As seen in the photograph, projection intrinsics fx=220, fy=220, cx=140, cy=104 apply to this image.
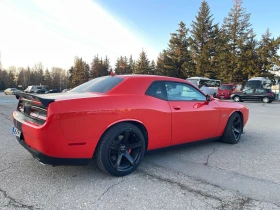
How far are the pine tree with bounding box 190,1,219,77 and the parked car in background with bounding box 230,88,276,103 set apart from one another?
16.6m

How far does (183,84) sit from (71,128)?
226 cm

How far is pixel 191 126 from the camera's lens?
385cm

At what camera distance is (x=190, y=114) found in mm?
3793

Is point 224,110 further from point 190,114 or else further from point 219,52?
point 219,52

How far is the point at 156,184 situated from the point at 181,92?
174 cm

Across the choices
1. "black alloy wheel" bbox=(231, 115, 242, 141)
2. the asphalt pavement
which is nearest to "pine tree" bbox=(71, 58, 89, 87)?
"black alloy wheel" bbox=(231, 115, 242, 141)

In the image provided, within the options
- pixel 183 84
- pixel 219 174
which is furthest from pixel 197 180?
pixel 183 84

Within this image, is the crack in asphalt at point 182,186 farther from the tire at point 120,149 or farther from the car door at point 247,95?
the car door at point 247,95

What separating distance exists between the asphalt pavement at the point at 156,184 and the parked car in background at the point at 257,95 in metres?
18.6

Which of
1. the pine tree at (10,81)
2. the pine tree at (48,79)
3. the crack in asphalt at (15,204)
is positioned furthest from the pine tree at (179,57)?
the pine tree at (10,81)

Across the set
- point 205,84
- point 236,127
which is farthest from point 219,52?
point 236,127

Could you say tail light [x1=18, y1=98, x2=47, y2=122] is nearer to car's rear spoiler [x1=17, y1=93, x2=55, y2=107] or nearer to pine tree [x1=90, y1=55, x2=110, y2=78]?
car's rear spoiler [x1=17, y1=93, x2=55, y2=107]

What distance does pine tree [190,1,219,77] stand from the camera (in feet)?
125

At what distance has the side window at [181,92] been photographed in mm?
3701
